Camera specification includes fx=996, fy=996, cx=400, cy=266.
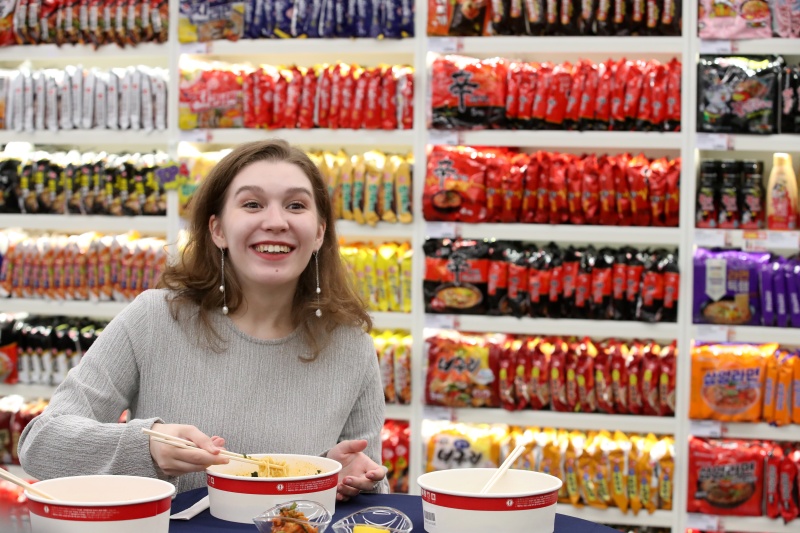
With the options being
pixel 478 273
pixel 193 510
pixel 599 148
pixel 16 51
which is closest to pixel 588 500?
pixel 478 273

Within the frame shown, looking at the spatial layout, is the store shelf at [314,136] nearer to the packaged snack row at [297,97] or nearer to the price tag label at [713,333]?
the packaged snack row at [297,97]

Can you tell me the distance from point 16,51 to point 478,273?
240 centimetres

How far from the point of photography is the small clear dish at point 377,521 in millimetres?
1568

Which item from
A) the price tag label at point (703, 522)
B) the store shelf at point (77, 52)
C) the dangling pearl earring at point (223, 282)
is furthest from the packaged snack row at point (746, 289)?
the store shelf at point (77, 52)

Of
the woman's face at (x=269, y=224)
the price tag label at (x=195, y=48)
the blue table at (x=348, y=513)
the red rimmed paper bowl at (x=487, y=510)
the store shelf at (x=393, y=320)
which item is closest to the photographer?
the red rimmed paper bowl at (x=487, y=510)

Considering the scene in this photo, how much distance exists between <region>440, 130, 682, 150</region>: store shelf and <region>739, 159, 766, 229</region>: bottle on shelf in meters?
0.30

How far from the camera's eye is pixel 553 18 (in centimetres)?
412

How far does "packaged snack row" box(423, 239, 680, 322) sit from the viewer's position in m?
4.09

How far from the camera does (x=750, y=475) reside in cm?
405

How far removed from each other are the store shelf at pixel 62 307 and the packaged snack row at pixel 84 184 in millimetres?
419

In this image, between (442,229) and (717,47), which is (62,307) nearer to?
(442,229)

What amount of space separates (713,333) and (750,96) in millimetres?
965

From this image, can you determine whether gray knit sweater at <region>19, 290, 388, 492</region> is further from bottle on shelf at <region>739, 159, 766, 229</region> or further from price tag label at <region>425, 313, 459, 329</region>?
bottle on shelf at <region>739, 159, 766, 229</region>

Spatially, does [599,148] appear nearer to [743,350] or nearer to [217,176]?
[743,350]
